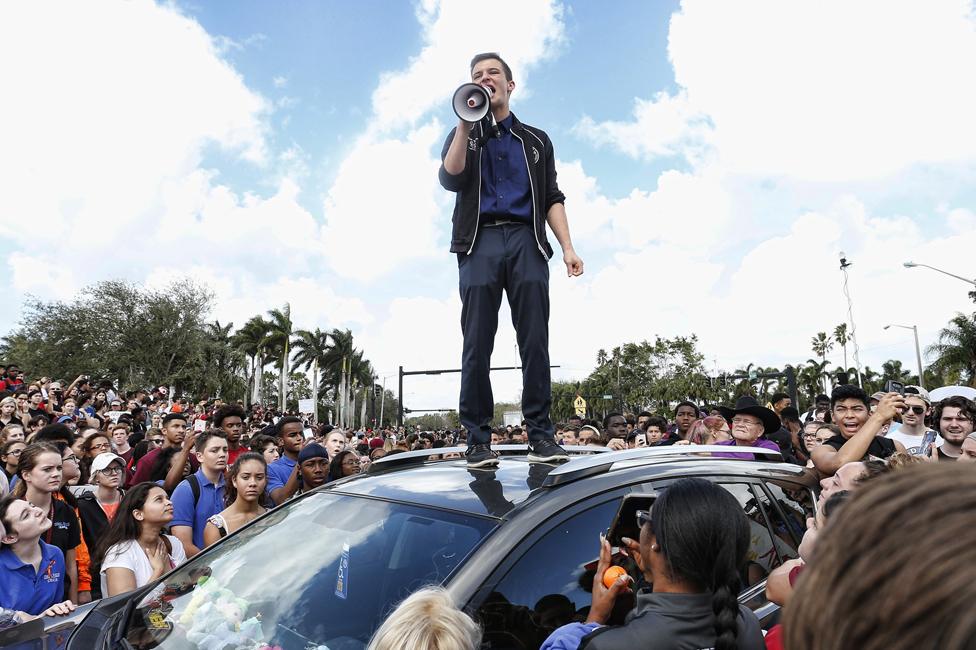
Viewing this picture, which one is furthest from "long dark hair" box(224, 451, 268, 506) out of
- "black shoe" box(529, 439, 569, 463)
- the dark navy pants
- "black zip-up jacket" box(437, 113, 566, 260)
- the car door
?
the car door

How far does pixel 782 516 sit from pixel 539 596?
4.54 ft

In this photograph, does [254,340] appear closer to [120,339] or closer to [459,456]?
[120,339]

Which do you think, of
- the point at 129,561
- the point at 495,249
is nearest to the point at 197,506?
the point at 129,561

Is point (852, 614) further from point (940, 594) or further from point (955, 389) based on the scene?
point (955, 389)

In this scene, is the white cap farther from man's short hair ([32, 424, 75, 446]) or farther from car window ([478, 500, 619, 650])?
car window ([478, 500, 619, 650])

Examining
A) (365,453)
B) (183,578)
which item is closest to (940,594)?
(183,578)

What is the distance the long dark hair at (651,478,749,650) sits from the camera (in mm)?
1853

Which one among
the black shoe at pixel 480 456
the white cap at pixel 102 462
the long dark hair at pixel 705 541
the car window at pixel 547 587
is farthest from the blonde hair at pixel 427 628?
the white cap at pixel 102 462

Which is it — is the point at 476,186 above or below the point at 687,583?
above

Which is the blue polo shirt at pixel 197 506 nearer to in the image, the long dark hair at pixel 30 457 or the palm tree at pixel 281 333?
the long dark hair at pixel 30 457

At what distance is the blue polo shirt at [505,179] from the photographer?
359 cm

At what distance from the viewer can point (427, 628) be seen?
5.66ft

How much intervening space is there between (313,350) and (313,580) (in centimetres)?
5799

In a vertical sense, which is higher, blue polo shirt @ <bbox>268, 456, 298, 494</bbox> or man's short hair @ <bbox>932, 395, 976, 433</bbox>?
man's short hair @ <bbox>932, 395, 976, 433</bbox>
